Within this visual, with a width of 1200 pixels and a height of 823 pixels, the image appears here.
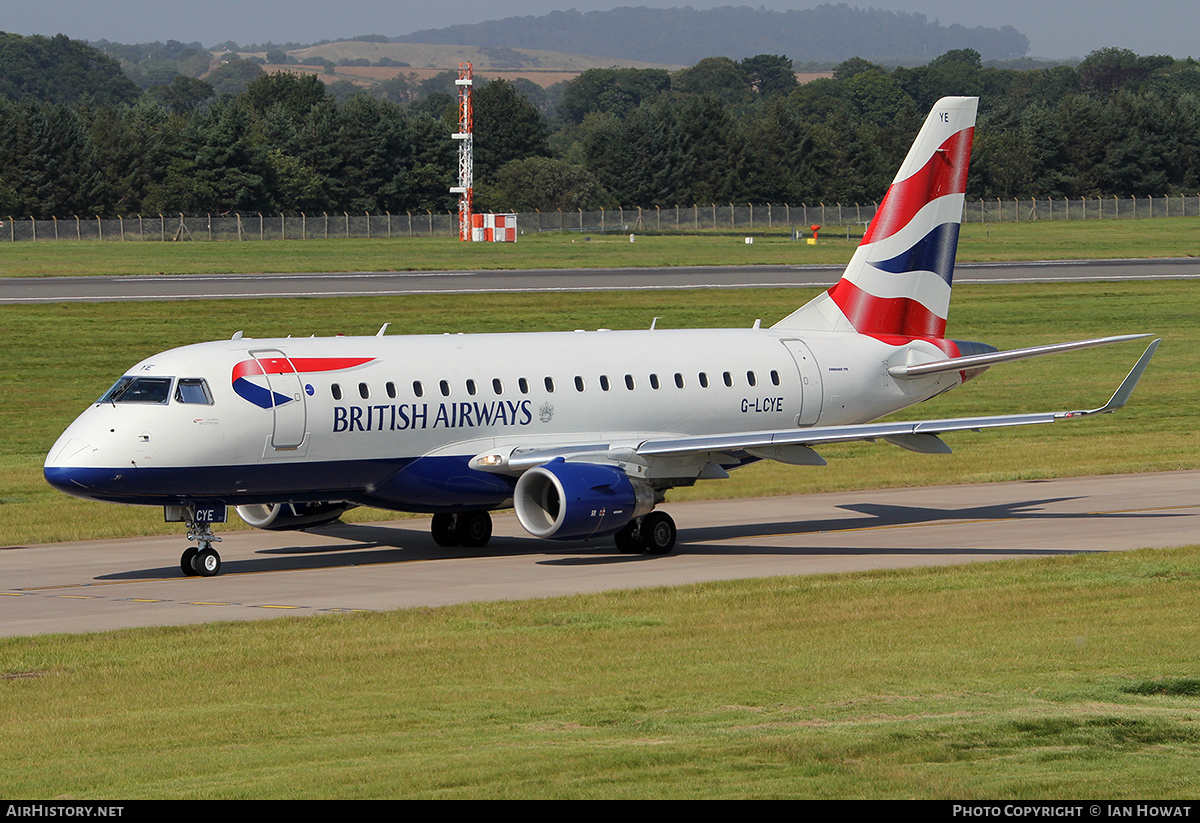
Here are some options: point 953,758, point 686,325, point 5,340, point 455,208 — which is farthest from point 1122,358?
point 455,208

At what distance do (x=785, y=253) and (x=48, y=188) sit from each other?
76.7m

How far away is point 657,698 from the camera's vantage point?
18.0m

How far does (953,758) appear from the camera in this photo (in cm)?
1452

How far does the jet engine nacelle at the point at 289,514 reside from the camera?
33188mm

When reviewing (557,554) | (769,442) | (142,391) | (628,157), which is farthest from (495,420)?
(628,157)

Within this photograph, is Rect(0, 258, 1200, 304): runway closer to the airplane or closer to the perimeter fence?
the airplane

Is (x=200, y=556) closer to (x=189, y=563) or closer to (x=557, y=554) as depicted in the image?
(x=189, y=563)

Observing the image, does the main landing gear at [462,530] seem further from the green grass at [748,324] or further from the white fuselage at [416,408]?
the green grass at [748,324]

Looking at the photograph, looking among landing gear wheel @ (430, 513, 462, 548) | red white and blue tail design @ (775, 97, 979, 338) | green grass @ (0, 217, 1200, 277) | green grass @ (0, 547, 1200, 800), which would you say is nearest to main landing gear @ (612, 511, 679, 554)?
landing gear wheel @ (430, 513, 462, 548)

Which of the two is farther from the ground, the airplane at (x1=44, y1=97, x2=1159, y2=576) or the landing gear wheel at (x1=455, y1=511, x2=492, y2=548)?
the airplane at (x1=44, y1=97, x2=1159, y2=576)

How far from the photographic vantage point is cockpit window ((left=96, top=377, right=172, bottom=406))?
94.2 ft

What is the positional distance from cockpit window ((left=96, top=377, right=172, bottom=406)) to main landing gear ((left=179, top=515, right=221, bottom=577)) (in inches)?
94.8

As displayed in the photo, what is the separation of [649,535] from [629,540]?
0.46 metres
